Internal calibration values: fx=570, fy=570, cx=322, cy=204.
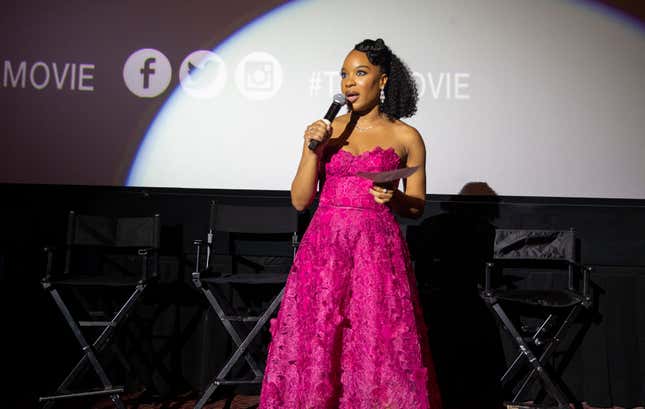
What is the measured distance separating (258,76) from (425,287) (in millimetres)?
1706

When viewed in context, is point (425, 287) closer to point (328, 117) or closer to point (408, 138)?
point (408, 138)

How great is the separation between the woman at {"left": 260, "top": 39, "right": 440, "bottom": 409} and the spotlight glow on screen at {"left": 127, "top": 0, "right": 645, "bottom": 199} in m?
1.62

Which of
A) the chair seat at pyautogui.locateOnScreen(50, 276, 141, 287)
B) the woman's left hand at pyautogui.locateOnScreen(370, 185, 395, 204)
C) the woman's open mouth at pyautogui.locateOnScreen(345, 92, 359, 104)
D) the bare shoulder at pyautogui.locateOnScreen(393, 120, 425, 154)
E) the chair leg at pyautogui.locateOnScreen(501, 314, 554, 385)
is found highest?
the woman's open mouth at pyautogui.locateOnScreen(345, 92, 359, 104)

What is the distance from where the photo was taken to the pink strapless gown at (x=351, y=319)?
5.82ft

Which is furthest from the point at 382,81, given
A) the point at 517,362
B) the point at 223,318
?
the point at 517,362

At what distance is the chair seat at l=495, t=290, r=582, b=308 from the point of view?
9.69 feet

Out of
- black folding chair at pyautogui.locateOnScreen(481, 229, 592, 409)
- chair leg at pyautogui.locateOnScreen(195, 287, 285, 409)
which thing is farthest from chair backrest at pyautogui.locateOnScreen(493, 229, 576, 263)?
chair leg at pyautogui.locateOnScreen(195, 287, 285, 409)

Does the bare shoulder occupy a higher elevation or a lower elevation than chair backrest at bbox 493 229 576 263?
higher

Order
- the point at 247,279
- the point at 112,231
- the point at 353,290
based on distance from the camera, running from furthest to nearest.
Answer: the point at 112,231
the point at 247,279
the point at 353,290

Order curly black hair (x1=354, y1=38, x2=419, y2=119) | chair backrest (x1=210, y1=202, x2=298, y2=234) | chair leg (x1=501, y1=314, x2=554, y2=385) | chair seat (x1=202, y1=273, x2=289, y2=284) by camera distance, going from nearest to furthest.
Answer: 1. curly black hair (x1=354, y1=38, x2=419, y2=119)
2. chair seat (x1=202, y1=273, x2=289, y2=284)
3. chair leg (x1=501, y1=314, x2=554, y2=385)
4. chair backrest (x1=210, y1=202, x2=298, y2=234)

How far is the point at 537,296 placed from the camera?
9.97 ft

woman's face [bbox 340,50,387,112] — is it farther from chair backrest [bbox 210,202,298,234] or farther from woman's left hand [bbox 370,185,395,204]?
chair backrest [bbox 210,202,298,234]

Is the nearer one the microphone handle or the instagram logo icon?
the microphone handle

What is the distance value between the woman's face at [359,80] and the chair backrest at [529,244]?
170 cm
